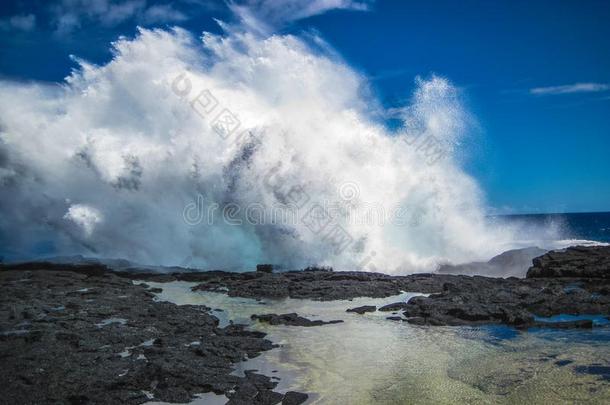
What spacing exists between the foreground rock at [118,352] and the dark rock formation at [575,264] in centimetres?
1810

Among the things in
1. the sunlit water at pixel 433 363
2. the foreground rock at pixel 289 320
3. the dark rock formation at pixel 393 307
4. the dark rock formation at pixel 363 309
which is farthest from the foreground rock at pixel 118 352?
the dark rock formation at pixel 393 307

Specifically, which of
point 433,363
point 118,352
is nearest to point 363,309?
point 433,363

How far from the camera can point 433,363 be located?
34.4 feet

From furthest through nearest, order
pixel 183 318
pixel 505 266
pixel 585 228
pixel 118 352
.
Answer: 1. pixel 585 228
2. pixel 505 266
3. pixel 183 318
4. pixel 118 352

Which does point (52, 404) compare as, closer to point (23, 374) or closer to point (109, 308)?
point (23, 374)

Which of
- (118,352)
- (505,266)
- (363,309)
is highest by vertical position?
(505,266)

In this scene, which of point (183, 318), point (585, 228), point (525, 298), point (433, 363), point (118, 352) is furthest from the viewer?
point (585, 228)

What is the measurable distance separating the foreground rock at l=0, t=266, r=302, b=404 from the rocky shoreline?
0.03 metres

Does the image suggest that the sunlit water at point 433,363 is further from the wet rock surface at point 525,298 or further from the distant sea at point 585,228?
the distant sea at point 585,228

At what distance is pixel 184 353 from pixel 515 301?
12873 millimetres

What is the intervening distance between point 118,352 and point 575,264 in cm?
2332

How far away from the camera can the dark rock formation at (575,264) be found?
22484 millimetres

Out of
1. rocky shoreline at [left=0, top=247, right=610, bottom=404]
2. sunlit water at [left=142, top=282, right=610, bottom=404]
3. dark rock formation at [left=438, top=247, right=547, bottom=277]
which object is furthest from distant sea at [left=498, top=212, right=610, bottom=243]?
sunlit water at [left=142, top=282, right=610, bottom=404]

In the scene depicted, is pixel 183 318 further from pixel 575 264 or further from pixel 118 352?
pixel 575 264
